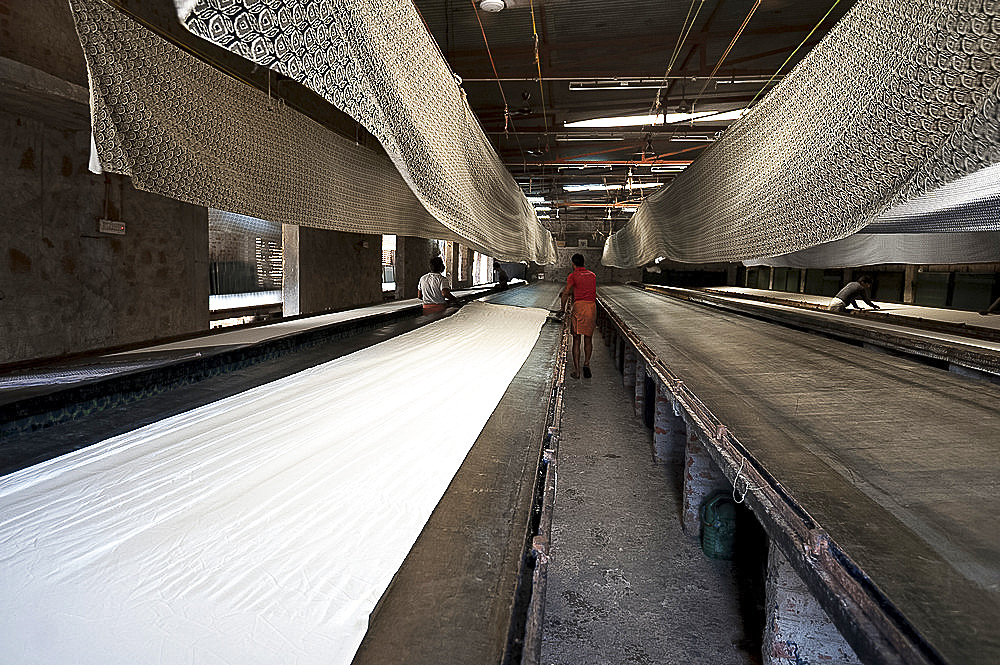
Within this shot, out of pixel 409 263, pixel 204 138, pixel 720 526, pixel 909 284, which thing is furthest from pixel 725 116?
pixel 409 263

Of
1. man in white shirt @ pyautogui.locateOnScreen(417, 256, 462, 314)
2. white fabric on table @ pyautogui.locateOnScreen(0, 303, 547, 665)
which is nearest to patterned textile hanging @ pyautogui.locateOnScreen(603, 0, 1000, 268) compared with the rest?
white fabric on table @ pyautogui.locateOnScreen(0, 303, 547, 665)

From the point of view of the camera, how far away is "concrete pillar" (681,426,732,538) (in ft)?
9.32

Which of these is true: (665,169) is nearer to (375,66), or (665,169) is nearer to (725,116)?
(725,116)

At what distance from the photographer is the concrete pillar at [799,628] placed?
1689 millimetres

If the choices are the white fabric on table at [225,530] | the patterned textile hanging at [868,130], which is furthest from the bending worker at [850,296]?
the white fabric on table at [225,530]

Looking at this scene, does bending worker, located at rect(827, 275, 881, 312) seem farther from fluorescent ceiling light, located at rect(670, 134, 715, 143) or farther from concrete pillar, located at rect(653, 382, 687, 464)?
concrete pillar, located at rect(653, 382, 687, 464)

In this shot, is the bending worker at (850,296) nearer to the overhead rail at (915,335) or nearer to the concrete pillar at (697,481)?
the overhead rail at (915,335)

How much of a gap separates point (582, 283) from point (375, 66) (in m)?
4.28

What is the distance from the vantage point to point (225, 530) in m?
0.99

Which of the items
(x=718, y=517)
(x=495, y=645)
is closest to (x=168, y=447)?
(x=495, y=645)

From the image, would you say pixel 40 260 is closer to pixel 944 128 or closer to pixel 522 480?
pixel 522 480

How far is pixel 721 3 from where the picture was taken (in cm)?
431

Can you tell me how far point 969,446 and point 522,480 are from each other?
1.33 m

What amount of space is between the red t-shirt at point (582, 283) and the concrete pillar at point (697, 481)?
104 inches
